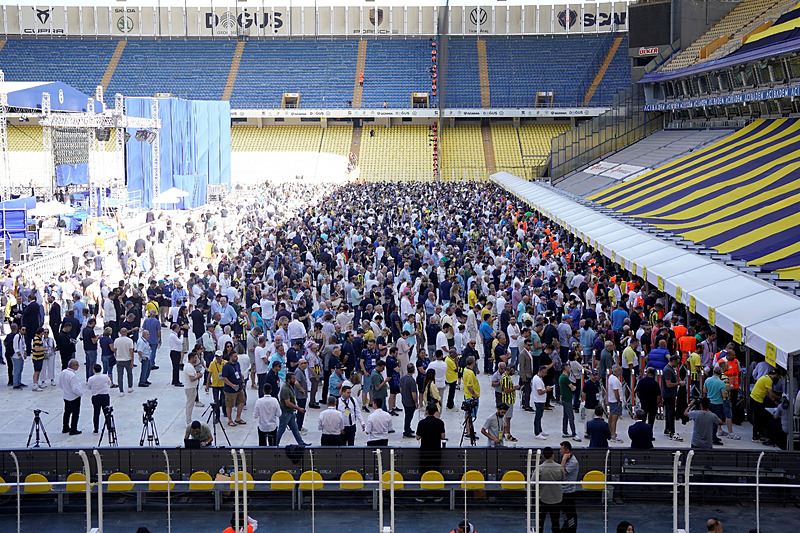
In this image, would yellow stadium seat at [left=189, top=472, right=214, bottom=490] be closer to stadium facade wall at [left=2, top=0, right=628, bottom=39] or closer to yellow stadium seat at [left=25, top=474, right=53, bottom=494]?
yellow stadium seat at [left=25, top=474, right=53, bottom=494]

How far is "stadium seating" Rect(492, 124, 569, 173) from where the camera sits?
54.9m

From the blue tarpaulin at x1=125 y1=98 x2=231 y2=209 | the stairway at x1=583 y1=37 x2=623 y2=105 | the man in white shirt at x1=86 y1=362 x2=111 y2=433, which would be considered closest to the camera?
the man in white shirt at x1=86 y1=362 x2=111 y2=433

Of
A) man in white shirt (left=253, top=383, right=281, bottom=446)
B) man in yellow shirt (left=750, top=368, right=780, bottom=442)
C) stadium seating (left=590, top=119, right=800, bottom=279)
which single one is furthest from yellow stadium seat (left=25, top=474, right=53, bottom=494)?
stadium seating (left=590, top=119, right=800, bottom=279)

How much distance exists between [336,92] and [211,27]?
13749 mm

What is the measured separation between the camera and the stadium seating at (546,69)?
60.1 meters

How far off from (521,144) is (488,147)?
6.99 feet

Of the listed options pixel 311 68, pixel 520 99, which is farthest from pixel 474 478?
pixel 311 68

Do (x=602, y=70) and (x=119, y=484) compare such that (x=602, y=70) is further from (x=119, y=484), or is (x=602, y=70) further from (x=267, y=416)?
(x=119, y=484)

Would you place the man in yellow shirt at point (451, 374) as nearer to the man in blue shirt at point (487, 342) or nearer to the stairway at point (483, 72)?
the man in blue shirt at point (487, 342)

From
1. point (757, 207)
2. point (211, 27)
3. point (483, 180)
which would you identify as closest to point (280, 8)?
point (211, 27)

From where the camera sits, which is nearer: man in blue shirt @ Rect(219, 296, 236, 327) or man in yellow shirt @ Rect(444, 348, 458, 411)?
man in yellow shirt @ Rect(444, 348, 458, 411)

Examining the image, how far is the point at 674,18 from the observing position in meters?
42.1

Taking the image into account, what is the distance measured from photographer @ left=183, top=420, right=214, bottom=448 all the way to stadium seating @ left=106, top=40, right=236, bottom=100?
5389 centimetres

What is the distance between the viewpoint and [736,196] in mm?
22031
